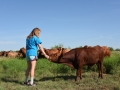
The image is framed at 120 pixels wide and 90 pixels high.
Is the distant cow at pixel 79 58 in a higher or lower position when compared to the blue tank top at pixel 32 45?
lower

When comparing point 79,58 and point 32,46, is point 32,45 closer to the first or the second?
point 32,46

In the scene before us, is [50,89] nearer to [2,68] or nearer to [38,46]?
[38,46]

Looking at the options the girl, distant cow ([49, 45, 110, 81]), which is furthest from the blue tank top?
distant cow ([49, 45, 110, 81])

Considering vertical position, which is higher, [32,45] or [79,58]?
[32,45]

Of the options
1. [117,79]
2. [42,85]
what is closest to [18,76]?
[42,85]

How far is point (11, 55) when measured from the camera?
2947 cm

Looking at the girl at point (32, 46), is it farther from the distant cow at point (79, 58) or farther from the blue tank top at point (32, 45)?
the distant cow at point (79, 58)

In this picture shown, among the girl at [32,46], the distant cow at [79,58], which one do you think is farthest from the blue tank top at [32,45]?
the distant cow at [79,58]

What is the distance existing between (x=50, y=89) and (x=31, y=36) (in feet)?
6.73

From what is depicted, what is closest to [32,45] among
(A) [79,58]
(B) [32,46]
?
(B) [32,46]

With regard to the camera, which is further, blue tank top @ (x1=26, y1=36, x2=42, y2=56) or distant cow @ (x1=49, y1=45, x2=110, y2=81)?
distant cow @ (x1=49, y1=45, x2=110, y2=81)

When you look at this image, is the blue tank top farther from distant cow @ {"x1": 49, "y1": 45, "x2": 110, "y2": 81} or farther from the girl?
distant cow @ {"x1": 49, "y1": 45, "x2": 110, "y2": 81}

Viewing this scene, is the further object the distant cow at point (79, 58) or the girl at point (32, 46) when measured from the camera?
the distant cow at point (79, 58)

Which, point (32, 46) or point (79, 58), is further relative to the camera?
point (79, 58)
